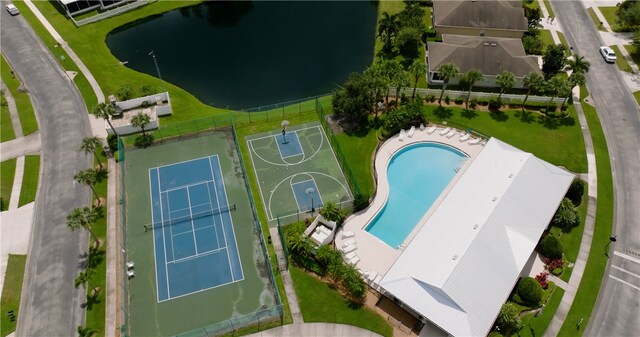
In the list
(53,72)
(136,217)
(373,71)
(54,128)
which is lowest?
(136,217)

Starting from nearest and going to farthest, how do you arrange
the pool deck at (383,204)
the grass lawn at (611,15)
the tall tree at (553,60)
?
the pool deck at (383,204)
the tall tree at (553,60)
the grass lawn at (611,15)

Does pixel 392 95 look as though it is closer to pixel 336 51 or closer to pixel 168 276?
pixel 336 51

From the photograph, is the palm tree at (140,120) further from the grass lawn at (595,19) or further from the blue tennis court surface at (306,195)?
the grass lawn at (595,19)

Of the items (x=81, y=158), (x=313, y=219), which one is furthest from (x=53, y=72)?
(x=313, y=219)

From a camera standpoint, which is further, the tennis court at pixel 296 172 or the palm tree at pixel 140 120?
the palm tree at pixel 140 120

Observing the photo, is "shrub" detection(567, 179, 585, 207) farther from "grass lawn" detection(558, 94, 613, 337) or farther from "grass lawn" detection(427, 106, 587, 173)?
"grass lawn" detection(427, 106, 587, 173)

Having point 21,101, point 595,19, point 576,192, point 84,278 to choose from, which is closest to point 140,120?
point 84,278

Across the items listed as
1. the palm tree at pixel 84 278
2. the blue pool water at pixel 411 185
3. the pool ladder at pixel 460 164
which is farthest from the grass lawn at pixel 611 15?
the palm tree at pixel 84 278
